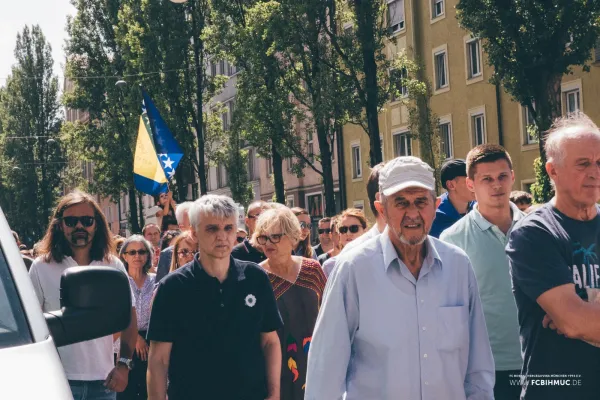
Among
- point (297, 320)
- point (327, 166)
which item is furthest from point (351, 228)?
point (327, 166)

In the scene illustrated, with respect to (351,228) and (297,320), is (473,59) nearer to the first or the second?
(351,228)

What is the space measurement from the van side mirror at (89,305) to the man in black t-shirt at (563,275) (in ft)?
5.59

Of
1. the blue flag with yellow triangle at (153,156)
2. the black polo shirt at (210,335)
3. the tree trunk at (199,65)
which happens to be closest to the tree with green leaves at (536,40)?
the blue flag with yellow triangle at (153,156)

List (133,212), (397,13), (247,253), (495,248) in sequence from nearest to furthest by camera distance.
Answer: (495,248) → (247,253) → (397,13) → (133,212)

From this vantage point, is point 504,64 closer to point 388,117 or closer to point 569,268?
point 388,117

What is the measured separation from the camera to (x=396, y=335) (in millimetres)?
4090

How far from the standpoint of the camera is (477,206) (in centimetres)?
601

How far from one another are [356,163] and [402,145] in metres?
4.16

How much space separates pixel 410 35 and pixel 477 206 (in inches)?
1415

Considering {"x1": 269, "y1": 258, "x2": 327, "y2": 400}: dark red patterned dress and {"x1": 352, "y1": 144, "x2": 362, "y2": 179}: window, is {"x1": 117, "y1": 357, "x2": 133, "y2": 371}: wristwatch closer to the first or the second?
{"x1": 269, "y1": 258, "x2": 327, "y2": 400}: dark red patterned dress

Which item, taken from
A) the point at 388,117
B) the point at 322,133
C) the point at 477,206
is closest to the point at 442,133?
the point at 388,117

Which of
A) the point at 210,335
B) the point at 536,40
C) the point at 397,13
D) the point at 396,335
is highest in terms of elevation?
the point at 397,13

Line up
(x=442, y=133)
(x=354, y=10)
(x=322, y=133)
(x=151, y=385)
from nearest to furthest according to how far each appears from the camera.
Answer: (x=151, y=385) < (x=354, y=10) < (x=322, y=133) < (x=442, y=133)

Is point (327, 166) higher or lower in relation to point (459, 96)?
lower
